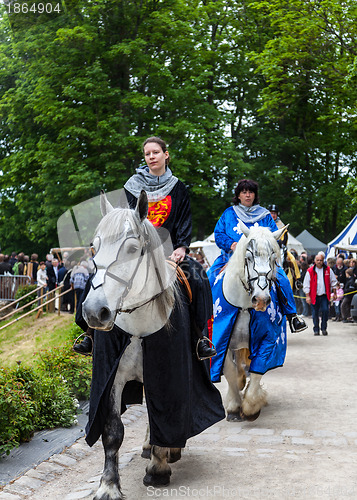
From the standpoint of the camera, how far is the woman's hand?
5.24 m

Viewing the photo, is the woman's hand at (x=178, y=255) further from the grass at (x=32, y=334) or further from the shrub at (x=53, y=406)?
the grass at (x=32, y=334)

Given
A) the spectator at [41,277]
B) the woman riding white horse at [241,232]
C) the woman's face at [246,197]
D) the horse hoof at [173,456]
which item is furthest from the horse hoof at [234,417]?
the spectator at [41,277]

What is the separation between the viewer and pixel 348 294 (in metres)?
19.3

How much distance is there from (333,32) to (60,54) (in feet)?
30.3

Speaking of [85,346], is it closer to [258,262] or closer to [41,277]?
[258,262]

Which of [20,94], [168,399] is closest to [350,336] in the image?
[168,399]

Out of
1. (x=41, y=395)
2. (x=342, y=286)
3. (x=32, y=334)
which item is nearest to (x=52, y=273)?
(x=32, y=334)

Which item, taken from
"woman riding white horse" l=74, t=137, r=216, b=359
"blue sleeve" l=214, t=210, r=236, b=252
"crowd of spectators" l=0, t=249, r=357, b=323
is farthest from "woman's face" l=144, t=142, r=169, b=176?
"crowd of spectators" l=0, t=249, r=357, b=323

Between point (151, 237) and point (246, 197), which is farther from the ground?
point (246, 197)

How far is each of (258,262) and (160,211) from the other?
6.47ft

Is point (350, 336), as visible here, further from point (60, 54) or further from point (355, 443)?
point (60, 54)

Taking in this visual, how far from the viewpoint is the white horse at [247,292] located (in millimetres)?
6988

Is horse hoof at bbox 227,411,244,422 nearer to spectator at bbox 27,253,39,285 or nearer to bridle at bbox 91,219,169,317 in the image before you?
bridle at bbox 91,219,169,317

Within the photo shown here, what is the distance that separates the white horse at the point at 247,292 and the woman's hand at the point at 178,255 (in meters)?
1.85
